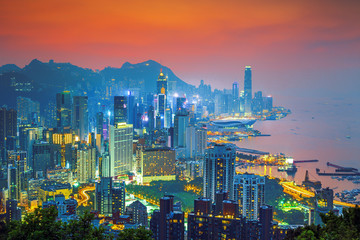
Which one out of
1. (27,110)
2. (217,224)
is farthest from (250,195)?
(27,110)

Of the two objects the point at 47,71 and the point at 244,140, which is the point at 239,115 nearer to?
the point at 244,140

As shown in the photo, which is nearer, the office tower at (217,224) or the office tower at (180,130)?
the office tower at (217,224)

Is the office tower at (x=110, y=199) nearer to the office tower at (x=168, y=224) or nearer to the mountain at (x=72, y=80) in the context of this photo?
the office tower at (x=168, y=224)

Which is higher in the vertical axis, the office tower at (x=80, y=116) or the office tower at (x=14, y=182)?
the office tower at (x=80, y=116)

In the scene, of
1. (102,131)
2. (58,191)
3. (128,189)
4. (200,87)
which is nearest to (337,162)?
(128,189)

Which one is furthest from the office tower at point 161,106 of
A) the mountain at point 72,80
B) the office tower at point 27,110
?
the office tower at point 27,110

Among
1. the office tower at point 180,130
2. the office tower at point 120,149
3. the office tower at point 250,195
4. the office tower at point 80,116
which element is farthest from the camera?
the office tower at point 80,116

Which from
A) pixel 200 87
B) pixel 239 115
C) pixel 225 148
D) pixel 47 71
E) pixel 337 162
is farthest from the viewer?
pixel 200 87

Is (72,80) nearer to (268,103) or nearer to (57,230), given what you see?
(268,103)
